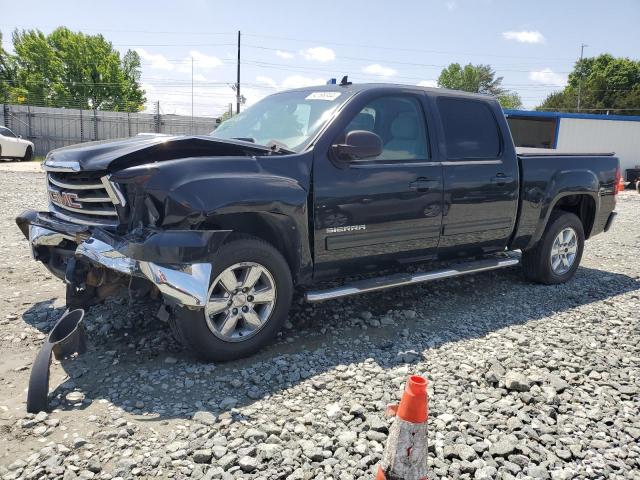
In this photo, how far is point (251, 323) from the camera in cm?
370

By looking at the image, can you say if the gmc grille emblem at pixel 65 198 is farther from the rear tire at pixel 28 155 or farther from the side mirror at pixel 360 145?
the rear tire at pixel 28 155

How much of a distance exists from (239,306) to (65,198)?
1549mm

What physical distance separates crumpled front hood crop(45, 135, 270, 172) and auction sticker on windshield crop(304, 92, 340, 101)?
944mm

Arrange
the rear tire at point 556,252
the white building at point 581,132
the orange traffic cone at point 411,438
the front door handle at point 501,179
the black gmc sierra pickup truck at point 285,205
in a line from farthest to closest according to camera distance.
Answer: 1. the white building at point 581,132
2. the rear tire at point 556,252
3. the front door handle at point 501,179
4. the black gmc sierra pickup truck at point 285,205
5. the orange traffic cone at point 411,438

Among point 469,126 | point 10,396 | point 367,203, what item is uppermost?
point 469,126

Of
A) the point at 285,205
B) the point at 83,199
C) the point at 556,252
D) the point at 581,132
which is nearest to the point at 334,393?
the point at 285,205

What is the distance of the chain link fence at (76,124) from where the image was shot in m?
A: 30.0

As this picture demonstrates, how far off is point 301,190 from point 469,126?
84.9 inches

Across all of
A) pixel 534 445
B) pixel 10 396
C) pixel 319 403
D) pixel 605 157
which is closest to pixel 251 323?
pixel 319 403

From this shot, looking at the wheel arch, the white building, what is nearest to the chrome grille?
the wheel arch

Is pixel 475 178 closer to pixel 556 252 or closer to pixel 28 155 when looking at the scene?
pixel 556 252

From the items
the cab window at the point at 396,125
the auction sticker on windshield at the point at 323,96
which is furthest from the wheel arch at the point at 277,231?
the auction sticker on windshield at the point at 323,96

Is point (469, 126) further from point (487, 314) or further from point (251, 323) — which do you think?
point (251, 323)

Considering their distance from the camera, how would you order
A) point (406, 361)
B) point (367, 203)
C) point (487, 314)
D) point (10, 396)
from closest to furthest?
point (10, 396) → point (406, 361) → point (367, 203) → point (487, 314)
